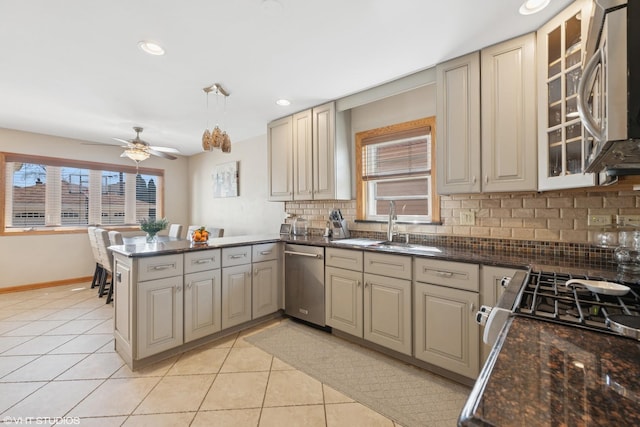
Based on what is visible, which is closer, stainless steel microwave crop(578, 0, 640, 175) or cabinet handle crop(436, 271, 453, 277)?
stainless steel microwave crop(578, 0, 640, 175)

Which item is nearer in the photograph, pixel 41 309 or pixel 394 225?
pixel 394 225

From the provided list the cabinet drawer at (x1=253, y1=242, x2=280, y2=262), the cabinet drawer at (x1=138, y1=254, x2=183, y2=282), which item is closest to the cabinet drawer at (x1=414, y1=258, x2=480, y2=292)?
the cabinet drawer at (x1=253, y1=242, x2=280, y2=262)

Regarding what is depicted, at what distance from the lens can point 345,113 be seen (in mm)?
3348

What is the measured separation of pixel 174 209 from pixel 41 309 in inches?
113

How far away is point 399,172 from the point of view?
10.00ft

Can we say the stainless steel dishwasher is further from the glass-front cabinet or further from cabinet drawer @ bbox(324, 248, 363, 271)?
the glass-front cabinet

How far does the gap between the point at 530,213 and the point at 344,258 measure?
4.98 ft

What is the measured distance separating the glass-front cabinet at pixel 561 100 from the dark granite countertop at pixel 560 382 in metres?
1.36

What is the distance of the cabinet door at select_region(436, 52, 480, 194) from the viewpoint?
2.21 metres

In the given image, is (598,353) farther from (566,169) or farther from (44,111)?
(44,111)

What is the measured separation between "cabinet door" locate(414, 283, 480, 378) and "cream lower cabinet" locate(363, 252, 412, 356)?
89 mm

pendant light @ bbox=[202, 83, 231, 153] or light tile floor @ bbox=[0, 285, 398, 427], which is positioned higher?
pendant light @ bbox=[202, 83, 231, 153]

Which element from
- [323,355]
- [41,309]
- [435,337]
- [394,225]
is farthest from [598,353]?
[41,309]

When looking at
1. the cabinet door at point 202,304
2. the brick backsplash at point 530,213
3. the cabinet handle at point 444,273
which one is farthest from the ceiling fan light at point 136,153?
the cabinet handle at point 444,273
